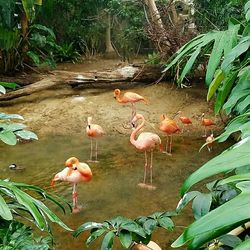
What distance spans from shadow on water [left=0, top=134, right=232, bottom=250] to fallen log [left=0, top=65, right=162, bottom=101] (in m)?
1.31

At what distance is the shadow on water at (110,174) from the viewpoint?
107 inches

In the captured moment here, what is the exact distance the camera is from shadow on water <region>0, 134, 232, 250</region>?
8.91 ft

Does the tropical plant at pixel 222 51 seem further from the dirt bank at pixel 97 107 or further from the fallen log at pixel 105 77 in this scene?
the fallen log at pixel 105 77

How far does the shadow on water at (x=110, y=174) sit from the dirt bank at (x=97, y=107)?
1.06ft

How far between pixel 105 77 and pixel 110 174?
2491 millimetres

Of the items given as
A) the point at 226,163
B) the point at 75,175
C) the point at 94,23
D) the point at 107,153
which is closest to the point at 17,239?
the point at 226,163

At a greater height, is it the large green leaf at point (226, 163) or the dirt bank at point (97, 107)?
the large green leaf at point (226, 163)

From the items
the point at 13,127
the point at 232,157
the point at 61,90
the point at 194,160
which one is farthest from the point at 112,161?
the point at 232,157

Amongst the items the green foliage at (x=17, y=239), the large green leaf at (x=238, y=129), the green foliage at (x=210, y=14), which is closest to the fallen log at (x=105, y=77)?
the green foliage at (x=210, y=14)

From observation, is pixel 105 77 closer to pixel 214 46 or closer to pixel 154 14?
pixel 154 14

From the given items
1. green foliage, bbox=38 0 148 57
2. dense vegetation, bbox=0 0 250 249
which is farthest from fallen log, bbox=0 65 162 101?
dense vegetation, bbox=0 0 250 249

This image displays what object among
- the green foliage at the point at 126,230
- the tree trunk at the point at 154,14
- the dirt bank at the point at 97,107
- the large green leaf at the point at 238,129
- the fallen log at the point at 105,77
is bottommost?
the dirt bank at the point at 97,107

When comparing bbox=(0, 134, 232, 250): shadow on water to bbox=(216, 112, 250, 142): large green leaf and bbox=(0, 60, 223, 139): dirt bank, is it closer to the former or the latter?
bbox=(0, 60, 223, 139): dirt bank

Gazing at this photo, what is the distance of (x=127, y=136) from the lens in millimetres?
4461
